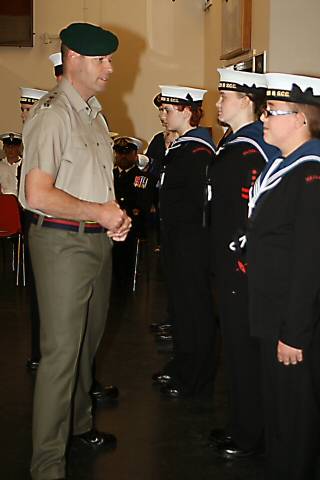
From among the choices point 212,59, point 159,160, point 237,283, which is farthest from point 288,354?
point 212,59

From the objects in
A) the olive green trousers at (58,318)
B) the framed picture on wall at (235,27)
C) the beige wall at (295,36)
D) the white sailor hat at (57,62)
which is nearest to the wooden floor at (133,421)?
the olive green trousers at (58,318)

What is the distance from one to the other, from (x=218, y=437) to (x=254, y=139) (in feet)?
4.22

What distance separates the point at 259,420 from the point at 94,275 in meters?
0.93

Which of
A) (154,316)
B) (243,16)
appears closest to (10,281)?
(154,316)

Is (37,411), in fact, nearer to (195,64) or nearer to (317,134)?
(317,134)

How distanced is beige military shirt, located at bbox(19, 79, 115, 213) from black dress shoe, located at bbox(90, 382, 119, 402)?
4.61 feet

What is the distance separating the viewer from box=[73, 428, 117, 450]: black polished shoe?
3109mm

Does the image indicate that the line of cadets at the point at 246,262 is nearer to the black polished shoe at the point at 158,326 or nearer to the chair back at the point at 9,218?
the black polished shoe at the point at 158,326

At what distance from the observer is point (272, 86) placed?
240 centimetres

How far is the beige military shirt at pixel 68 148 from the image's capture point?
2469 mm

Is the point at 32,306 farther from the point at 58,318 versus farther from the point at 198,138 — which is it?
the point at 58,318

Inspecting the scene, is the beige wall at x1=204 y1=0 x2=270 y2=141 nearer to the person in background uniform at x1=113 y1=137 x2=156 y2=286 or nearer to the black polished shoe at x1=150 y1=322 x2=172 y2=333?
the person in background uniform at x1=113 y1=137 x2=156 y2=286

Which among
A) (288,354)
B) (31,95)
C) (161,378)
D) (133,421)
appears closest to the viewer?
(288,354)

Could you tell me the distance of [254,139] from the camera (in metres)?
2.98
